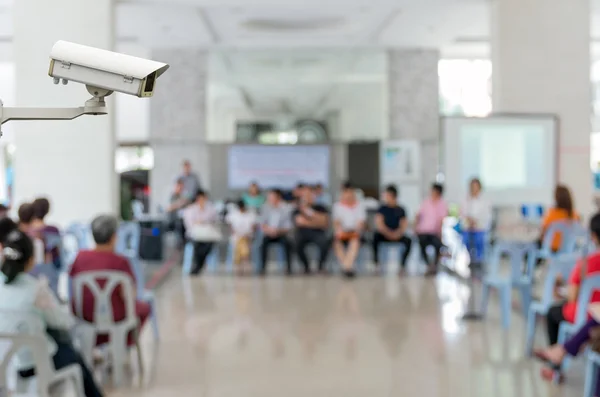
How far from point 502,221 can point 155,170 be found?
7.43 metres

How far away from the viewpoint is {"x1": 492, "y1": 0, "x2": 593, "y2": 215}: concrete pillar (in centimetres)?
1045

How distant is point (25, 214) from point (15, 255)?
112 inches

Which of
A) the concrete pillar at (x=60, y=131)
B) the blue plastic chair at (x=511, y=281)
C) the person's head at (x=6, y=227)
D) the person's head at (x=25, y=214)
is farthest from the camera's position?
the concrete pillar at (x=60, y=131)

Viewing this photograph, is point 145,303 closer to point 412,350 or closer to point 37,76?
point 412,350

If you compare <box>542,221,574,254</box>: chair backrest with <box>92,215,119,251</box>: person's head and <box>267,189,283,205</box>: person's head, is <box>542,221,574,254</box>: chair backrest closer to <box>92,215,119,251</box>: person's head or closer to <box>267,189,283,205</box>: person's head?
<box>267,189,283,205</box>: person's head

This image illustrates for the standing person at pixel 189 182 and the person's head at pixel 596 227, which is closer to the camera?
the person's head at pixel 596 227

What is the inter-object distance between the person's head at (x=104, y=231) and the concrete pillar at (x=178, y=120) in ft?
36.8

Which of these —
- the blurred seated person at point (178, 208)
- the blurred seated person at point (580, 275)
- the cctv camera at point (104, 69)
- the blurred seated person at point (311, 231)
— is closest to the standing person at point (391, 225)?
the blurred seated person at point (311, 231)

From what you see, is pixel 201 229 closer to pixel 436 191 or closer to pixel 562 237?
pixel 436 191

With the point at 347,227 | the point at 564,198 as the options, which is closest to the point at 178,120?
the point at 347,227

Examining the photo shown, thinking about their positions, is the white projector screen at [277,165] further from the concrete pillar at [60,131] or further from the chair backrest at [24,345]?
the chair backrest at [24,345]

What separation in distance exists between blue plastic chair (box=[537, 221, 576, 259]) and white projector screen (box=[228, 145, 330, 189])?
8.59 m

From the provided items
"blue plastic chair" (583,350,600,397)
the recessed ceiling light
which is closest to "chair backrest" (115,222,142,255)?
"blue plastic chair" (583,350,600,397)

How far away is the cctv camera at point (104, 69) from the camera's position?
1.93 m
